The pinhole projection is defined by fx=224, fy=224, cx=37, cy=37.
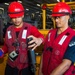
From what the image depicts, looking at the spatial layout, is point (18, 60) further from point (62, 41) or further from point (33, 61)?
point (62, 41)

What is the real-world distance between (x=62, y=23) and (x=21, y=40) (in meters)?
0.68

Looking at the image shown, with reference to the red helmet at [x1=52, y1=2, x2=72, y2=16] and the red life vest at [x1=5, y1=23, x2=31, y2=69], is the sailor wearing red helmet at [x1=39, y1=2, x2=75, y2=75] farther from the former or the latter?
the red life vest at [x1=5, y1=23, x2=31, y2=69]

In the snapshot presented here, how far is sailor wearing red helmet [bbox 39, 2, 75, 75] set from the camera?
2299mm

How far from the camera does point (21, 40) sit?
9.43 ft

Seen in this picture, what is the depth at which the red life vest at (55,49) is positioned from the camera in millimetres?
2355

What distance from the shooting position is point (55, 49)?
7.87 feet

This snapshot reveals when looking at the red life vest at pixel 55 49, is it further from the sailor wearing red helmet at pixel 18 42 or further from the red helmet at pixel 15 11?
the red helmet at pixel 15 11

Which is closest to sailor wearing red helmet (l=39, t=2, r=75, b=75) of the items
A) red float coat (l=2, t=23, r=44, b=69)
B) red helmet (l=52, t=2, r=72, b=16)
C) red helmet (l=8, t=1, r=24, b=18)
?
red helmet (l=52, t=2, r=72, b=16)

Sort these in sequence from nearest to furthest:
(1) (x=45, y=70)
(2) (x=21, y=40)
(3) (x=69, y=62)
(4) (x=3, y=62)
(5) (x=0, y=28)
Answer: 1. (3) (x=69, y=62)
2. (1) (x=45, y=70)
3. (2) (x=21, y=40)
4. (4) (x=3, y=62)
5. (5) (x=0, y=28)

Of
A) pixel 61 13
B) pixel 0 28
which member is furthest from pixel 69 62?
pixel 0 28

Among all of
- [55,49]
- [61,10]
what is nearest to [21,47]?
[55,49]

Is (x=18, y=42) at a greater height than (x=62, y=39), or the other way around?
(x=62, y=39)

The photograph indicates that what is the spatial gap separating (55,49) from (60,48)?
0.07m

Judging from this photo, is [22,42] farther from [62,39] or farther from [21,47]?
[62,39]
